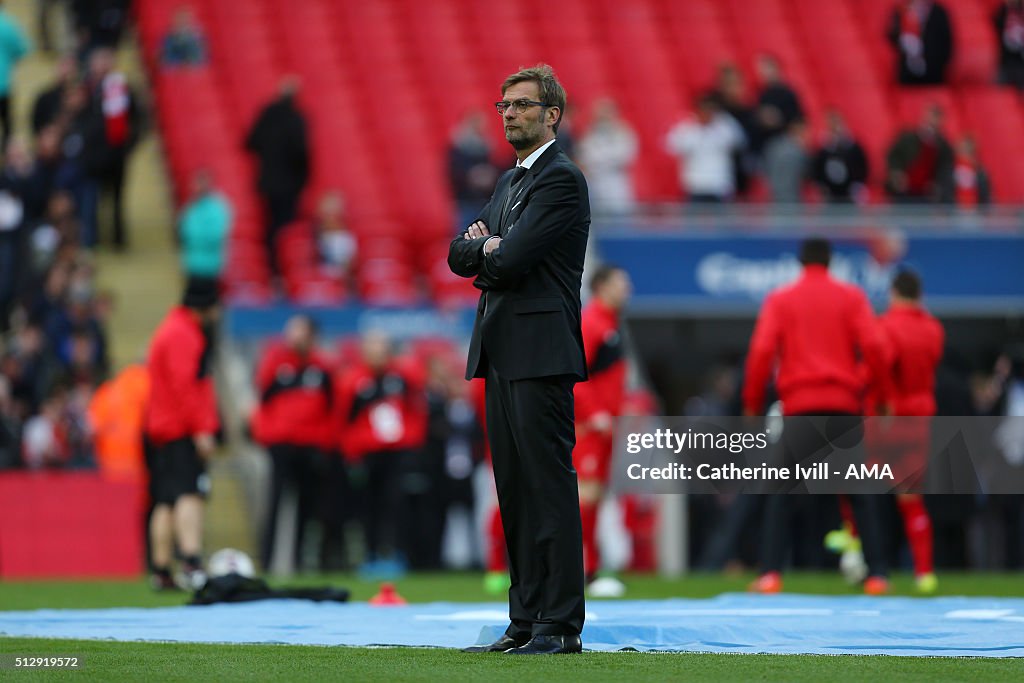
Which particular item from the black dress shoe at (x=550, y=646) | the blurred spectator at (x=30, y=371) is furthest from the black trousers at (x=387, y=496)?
the black dress shoe at (x=550, y=646)

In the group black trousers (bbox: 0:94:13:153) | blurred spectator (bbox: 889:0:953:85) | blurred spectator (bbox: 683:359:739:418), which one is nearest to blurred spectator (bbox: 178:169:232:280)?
black trousers (bbox: 0:94:13:153)

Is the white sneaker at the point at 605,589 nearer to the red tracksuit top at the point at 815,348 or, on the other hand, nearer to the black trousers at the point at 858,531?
the black trousers at the point at 858,531

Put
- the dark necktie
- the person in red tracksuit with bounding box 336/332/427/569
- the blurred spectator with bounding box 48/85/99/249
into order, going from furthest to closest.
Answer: the blurred spectator with bounding box 48/85/99/249, the person in red tracksuit with bounding box 336/332/427/569, the dark necktie

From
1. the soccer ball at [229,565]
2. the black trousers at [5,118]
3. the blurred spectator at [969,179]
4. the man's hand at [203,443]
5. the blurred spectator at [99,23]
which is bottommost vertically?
the soccer ball at [229,565]

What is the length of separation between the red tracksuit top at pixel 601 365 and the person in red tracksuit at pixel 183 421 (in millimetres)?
2489

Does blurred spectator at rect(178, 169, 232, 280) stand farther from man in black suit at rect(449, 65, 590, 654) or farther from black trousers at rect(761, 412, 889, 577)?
man in black suit at rect(449, 65, 590, 654)

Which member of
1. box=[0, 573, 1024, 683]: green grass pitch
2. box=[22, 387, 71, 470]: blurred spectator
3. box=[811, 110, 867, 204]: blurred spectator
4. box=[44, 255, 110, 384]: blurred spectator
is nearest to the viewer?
box=[0, 573, 1024, 683]: green grass pitch

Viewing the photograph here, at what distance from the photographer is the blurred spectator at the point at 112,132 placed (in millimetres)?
19062

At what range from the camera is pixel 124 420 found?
16.4 metres

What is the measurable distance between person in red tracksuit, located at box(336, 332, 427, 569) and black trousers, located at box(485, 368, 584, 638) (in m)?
9.42

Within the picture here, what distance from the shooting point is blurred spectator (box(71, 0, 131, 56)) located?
21703 millimetres

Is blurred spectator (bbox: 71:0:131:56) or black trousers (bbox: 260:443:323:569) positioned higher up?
blurred spectator (bbox: 71:0:131:56)

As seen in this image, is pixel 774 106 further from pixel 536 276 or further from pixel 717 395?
pixel 536 276

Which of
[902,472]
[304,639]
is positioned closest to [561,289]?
[304,639]
